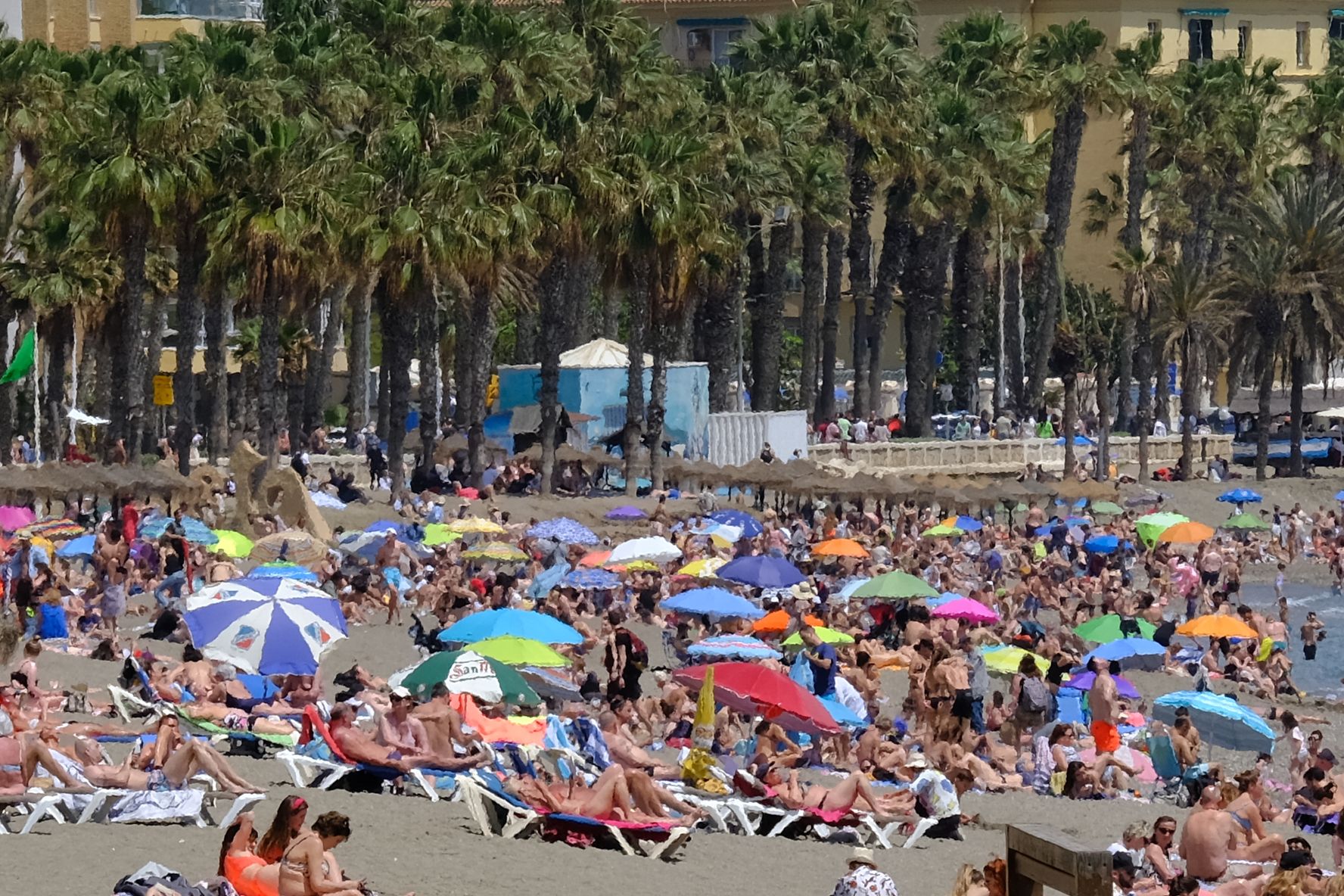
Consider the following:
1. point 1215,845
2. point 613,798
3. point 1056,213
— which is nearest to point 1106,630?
point 1215,845

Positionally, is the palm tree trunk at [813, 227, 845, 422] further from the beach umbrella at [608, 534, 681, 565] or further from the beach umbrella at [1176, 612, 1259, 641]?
the beach umbrella at [1176, 612, 1259, 641]

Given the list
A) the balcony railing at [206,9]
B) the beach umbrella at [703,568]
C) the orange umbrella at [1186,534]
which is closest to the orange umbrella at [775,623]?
the beach umbrella at [703,568]

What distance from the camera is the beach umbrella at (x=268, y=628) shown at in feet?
59.7

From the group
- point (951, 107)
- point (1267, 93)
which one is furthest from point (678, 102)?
point (1267, 93)

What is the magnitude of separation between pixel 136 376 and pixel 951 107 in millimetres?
22629

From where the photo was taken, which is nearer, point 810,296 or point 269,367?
point 269,367

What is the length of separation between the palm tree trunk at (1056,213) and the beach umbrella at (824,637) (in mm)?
33579

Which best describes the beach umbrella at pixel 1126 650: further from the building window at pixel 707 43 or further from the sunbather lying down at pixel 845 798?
the building window at pixel 707 43

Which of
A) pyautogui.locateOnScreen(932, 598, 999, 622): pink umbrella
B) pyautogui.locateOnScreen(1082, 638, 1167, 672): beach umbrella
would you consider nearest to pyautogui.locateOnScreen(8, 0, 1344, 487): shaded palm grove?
pyautogui.locateOnScreen(932, 598, 999, 622): pink umbrella

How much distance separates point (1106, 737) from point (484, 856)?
7.29 m

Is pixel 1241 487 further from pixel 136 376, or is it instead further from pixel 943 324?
pixel 136 376

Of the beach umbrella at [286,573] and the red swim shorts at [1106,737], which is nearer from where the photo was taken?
the red swim shorts at [1106,737]

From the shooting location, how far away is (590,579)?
85.8 feet

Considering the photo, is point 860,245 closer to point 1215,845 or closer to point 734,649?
point 734,649
